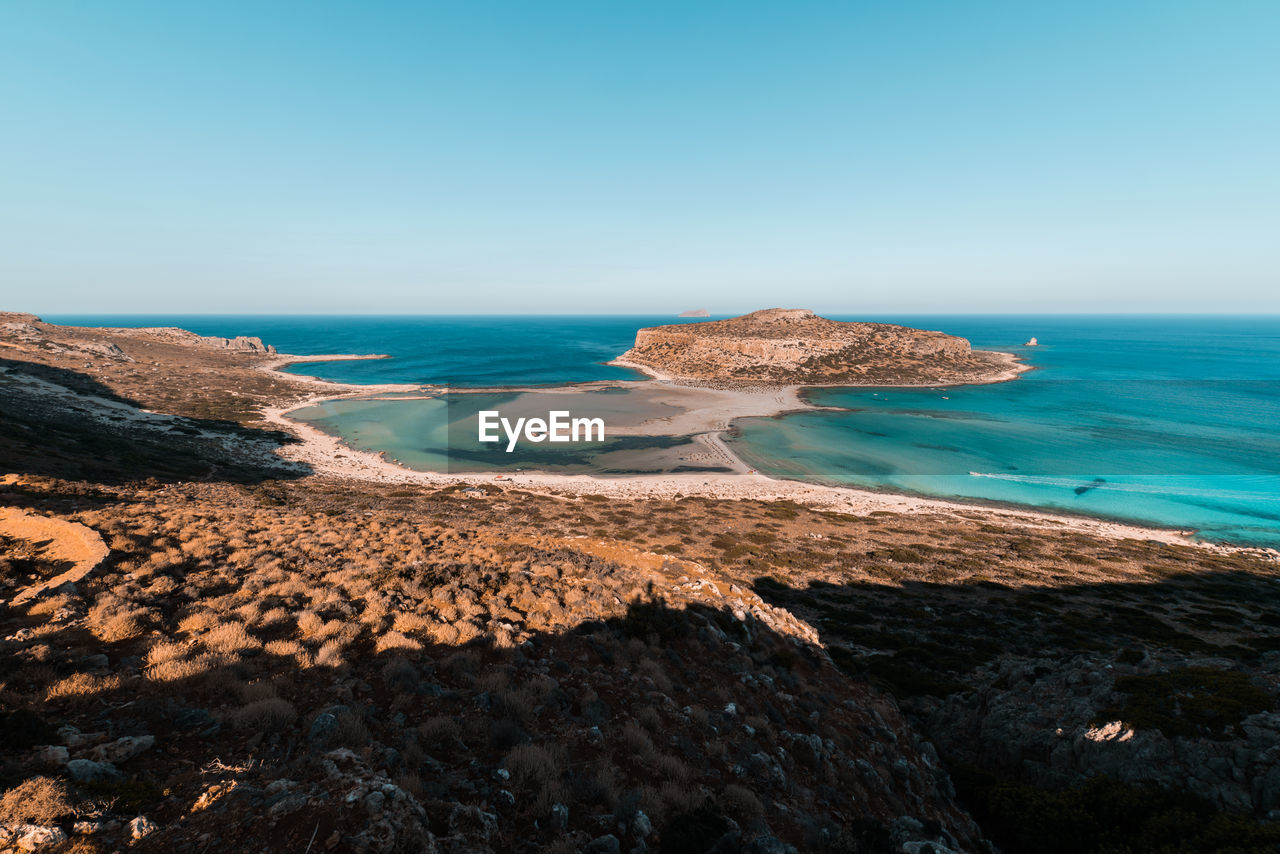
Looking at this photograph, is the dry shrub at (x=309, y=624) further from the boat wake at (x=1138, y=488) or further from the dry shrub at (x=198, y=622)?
the boat wake at (x=1138, y=488)

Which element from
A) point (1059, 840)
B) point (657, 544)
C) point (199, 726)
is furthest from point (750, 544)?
point (199, 726)

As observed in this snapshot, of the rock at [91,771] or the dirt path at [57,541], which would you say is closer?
the rock at [91,771]

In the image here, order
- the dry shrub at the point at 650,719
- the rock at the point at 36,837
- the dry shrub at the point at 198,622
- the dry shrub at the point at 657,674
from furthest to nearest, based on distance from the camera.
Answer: the dry shrub at the point at 657,674 < the dry shrub at the point at 198,622 < the dry shrub at the point at 650,719 < the rock at the point at 36,837

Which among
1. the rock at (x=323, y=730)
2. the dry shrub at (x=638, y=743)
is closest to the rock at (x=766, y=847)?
the dry shrub at (x=638, y=743)

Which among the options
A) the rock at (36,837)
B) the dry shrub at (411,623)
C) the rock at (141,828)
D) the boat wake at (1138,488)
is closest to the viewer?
the rock at (36,837)

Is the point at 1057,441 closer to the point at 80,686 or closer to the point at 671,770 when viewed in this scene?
the point at 671,770

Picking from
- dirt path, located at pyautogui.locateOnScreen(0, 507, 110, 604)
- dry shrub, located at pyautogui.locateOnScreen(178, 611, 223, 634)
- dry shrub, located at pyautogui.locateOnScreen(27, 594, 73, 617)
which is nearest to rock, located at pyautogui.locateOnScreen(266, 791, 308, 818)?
dry shrub, located at pyautogui.locateOnScreen(178, 611, 223, 634)

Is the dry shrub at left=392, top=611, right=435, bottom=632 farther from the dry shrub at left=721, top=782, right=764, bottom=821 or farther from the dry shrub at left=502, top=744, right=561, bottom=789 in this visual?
the dry shrub at left=721, top=782, right=764, bottom=821
